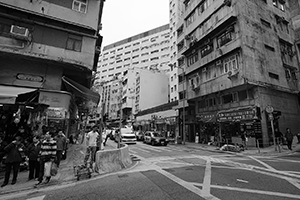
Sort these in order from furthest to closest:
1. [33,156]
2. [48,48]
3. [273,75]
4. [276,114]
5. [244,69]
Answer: [273,75]
[244,69]
[276,114]
[48,48]
[33,156]

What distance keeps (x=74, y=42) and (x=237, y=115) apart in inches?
686

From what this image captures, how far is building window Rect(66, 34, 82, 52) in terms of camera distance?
13.2 m

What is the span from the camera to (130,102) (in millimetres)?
58656

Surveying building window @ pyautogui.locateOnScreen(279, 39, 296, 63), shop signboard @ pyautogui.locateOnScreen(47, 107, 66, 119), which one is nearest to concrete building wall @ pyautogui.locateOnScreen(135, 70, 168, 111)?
building window @ pyautogui.locateOnScreen(279, 39, 296, 63)

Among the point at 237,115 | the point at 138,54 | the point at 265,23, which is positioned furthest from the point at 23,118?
the point at 138,54

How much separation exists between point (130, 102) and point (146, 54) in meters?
28.7

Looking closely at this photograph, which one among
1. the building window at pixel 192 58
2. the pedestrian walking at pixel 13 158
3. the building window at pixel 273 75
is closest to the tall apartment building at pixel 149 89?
the building window at pixel 192 58

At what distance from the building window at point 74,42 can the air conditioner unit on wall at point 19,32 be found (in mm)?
2754

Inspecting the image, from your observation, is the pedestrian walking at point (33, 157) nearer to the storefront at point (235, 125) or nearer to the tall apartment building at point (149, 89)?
the storefront at point (235, 125)

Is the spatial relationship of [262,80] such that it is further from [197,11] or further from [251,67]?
[197,11]

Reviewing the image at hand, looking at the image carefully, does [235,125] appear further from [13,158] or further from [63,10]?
[63,10]

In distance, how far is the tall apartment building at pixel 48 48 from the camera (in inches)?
455

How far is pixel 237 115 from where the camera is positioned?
690 inches

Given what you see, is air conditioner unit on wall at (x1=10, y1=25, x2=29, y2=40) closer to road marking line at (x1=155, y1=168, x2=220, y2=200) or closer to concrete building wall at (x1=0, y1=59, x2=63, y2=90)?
concrete building wall at (x1=0, y1=59, x2=63, y2=90)
